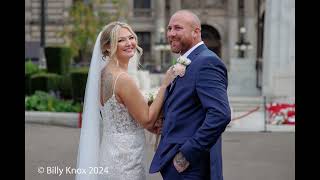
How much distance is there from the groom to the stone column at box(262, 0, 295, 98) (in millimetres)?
17995

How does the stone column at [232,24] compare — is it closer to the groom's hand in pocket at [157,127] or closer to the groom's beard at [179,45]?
the groom's hand in pocket at [157,127]

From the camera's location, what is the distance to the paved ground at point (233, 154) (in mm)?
9930

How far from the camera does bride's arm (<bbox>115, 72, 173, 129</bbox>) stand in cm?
460

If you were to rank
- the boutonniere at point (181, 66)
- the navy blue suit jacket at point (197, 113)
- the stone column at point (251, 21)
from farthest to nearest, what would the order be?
the stone column at point (251, 21)
the boutonniere at point (181, 66)
the navy blue suit jacket at point (197, 113)

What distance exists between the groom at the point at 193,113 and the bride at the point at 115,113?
368 mm

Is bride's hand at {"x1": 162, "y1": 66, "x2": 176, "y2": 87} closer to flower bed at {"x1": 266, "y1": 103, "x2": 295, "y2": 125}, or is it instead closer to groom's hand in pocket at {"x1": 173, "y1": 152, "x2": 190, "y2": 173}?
groom's hand in pocket at {"x1": 173, "y1": 152, "x2": 190, "y2": 173}

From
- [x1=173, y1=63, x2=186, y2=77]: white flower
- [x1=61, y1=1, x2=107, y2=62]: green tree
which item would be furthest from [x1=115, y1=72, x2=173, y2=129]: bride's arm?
[x1=61, y1=1, x2=107, y2=62]: green tree

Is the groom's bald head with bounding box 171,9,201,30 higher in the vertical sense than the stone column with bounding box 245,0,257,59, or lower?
lower

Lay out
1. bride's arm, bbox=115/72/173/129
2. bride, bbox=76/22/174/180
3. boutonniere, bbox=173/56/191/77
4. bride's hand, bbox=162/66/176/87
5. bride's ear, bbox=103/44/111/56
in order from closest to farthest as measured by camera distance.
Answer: boutonniere, bbox=173/56/191/77 < bride's hand, bbox=162/66/176/87 < bride's arm, bbox=115/72/173/129 < bride, bbox=76/22/174/180 < bride's ear, bbox=103/44/111/56

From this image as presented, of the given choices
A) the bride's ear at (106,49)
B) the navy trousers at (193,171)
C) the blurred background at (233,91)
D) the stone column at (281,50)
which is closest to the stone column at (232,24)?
the blurred background at (233,91)

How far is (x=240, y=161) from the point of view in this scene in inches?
443

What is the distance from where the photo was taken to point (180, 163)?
13.6 feet
